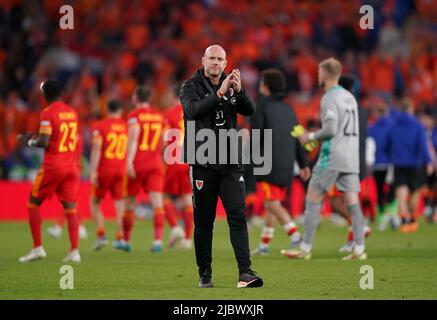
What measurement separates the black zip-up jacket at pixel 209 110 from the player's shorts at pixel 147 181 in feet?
22.1

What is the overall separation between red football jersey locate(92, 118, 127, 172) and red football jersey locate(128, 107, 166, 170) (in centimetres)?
71

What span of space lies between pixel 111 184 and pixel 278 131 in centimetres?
373

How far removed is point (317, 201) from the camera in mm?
14781

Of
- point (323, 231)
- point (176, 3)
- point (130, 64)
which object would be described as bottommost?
point (323, 231)

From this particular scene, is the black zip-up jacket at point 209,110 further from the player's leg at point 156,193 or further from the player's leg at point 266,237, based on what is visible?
the player's leg at point 156,193

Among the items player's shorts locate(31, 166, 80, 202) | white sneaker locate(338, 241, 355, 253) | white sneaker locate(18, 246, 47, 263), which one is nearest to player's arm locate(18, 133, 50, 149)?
player's shorts locate(31, 166, 80, 202)

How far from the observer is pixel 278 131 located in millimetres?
16125

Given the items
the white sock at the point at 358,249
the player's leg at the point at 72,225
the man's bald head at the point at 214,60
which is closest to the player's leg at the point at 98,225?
the player's leg at the point at 72,225

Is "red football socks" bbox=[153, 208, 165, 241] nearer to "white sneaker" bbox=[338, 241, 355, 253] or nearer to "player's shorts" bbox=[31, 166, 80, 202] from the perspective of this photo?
"player's shorts" bbox=[31, 166, 80, 202]

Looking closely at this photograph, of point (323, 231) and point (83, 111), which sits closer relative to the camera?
point (323, 231)

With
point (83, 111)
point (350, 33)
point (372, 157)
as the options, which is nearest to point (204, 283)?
point (372, 157)

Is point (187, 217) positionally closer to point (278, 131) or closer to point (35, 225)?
point (278, 131)
